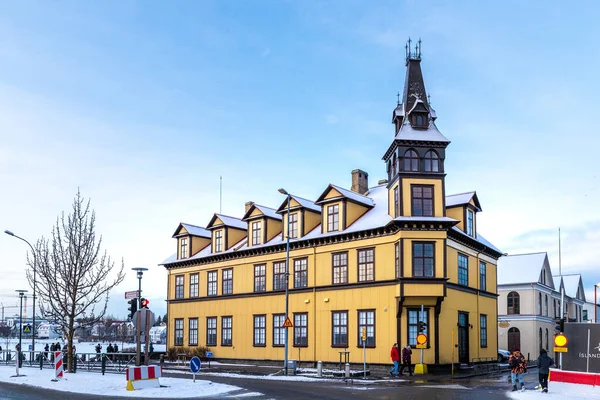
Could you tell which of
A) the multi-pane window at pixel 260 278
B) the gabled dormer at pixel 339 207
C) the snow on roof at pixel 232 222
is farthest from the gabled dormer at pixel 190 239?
the gabled dormer at pixel 339 207

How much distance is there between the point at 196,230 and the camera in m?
51.7

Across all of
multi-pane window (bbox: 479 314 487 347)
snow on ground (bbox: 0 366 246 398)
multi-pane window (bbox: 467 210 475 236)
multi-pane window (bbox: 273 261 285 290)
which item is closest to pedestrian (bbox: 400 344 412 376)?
multi-pane window (bbox: 479 314 487 347)

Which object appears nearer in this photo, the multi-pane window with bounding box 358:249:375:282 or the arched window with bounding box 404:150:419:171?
the arched window with bounding box 404:150:419:171

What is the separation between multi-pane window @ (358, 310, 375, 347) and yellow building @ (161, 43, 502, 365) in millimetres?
80

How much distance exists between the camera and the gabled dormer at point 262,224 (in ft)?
146

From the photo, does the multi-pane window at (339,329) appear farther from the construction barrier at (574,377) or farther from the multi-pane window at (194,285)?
the construction barrier at (574,377)

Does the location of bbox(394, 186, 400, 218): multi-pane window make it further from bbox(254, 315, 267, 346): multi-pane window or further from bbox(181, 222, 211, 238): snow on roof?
bbox(181, 222, 211, 238): snow on roof

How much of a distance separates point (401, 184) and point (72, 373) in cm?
1927

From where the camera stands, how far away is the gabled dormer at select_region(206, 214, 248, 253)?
157 ft

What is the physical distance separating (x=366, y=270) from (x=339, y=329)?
4043 mm

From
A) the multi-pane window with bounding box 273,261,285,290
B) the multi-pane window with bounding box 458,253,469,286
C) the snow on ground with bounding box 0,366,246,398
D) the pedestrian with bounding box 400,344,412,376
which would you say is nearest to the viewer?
the snow on ground with bounding box 0,366,246,398

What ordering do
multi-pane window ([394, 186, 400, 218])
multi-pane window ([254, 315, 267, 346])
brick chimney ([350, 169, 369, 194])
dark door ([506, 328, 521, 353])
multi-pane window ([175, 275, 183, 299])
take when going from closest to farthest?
multi-pane window ([394, 186, 400, 218])
multi-pane window ([254, 315, 267, 346])
brick chimney ([350, 169, 369, 194])
multi-pane window ([175, 275, 183, 299])
dark door ([506, 328, 521, 353])

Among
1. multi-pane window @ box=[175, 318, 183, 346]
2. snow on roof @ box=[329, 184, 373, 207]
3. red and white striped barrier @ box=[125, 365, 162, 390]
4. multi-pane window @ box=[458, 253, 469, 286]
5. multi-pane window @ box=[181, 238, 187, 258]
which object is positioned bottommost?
multi-pane window @ box=[175, 318, 183, 346]

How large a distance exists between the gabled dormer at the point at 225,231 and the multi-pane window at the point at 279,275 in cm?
608
